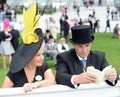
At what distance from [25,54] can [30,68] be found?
17 centimetres

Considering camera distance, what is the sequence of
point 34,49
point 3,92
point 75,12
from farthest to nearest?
point 75,12, point 34,49, point 3,92

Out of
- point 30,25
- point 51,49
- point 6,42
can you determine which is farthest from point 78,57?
point 51,49

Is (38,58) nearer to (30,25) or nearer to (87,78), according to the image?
(30,25)

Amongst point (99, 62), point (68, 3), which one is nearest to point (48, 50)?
point (99, 62)

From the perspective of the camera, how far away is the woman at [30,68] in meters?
3.95

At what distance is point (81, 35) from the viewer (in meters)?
4.32

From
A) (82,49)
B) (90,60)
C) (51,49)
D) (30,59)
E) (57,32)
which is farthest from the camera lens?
(57,32)

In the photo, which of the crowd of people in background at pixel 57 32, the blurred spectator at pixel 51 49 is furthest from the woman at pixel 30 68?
the blurred spectator at pixel 51 49

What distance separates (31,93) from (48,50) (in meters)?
11.7

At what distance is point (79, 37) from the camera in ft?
14.0

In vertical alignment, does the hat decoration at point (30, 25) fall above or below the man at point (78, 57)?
above

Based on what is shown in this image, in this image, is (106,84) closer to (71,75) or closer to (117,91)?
(117,91)

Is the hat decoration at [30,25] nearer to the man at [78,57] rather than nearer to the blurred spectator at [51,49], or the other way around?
the man at [78,57]

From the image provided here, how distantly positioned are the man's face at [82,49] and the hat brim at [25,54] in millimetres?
397
